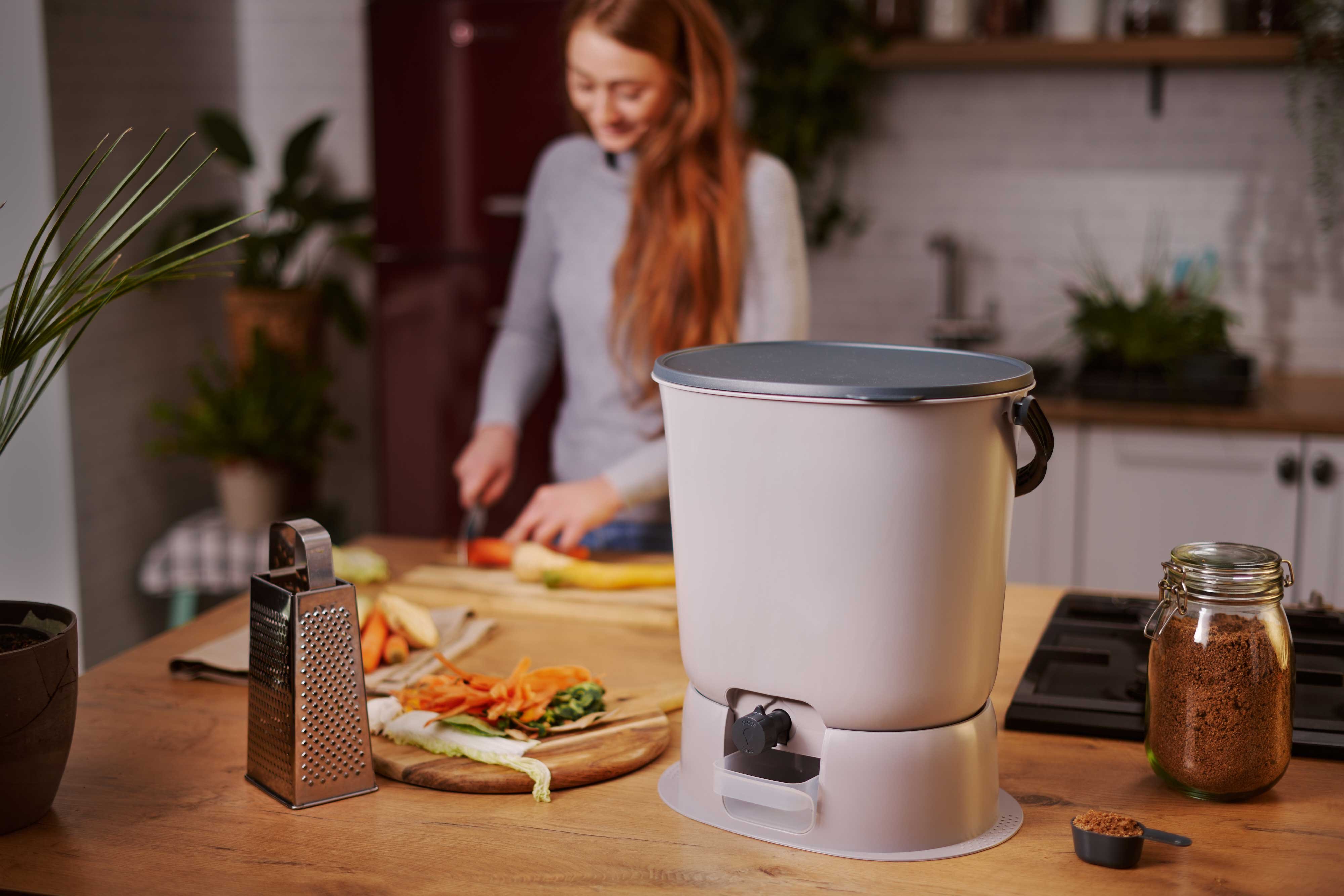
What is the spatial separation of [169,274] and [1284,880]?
88 centimetres

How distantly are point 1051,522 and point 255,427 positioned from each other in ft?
6.22

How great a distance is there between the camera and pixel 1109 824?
849 mm

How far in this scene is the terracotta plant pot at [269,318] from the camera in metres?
3.11

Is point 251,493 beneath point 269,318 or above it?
beneath

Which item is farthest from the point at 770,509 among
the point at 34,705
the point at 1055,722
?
the point at 34,705

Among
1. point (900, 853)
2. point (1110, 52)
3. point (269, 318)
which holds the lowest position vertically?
point (900, 853)

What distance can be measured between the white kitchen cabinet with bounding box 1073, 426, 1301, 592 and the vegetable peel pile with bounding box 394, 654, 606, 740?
194cm

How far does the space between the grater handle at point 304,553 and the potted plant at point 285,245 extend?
7.24 ft

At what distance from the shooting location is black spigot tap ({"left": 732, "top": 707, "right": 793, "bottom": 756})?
0.86m

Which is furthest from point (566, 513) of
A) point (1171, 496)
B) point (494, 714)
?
point (1171, 496)

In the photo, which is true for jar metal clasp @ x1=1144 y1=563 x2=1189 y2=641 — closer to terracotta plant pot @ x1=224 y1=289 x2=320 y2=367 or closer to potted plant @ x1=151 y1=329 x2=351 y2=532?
potted plant @ x1=151 y1=329 x2=351 y2=532

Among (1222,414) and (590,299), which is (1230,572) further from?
(1222,414)

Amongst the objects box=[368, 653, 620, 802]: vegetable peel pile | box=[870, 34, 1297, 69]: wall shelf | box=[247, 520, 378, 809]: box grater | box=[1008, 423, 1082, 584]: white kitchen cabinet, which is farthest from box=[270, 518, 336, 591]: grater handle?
box=[870, 34, 1297, 69]: wall shelf

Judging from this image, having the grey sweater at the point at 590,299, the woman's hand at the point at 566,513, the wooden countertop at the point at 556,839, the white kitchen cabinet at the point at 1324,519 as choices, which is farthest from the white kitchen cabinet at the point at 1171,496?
the wooden countertop at the point at 556,839
